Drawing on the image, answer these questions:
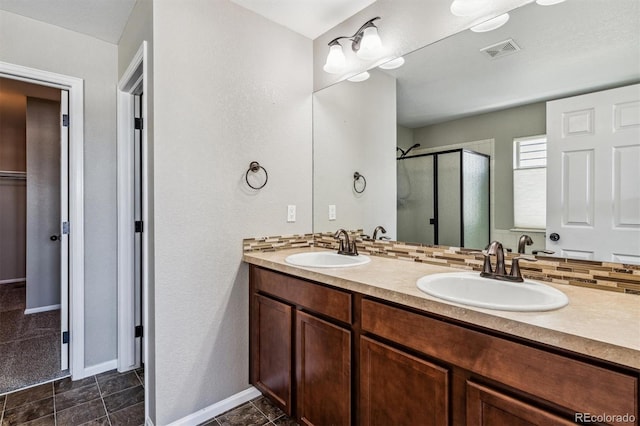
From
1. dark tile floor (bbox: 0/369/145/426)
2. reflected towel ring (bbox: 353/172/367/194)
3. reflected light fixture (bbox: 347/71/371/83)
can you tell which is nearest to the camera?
dark tile floor (bbox: 0/369/145/426)

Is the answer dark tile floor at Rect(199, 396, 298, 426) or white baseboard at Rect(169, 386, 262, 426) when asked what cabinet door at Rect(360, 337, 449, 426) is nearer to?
dark tile floor at Rect(199, 396, 298, 426)

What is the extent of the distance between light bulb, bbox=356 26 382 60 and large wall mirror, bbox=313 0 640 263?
0.12 metres

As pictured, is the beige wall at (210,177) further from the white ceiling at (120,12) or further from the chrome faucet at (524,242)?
the chrome faucet at (524,242)

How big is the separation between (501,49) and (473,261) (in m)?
0.99

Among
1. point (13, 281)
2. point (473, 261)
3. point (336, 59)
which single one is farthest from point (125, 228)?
point (13, 281)

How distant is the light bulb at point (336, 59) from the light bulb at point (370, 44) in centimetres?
19

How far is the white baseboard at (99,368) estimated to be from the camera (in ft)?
7.27

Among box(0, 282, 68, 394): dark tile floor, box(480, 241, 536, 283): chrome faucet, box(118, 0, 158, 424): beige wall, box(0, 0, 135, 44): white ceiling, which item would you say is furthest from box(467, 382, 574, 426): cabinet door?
box(0, 282, 68, 394): dark tile floor

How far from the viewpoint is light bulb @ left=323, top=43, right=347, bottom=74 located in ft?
6.67

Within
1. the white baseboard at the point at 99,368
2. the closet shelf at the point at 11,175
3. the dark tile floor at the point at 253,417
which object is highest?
the closet shelf at the point at 11,175

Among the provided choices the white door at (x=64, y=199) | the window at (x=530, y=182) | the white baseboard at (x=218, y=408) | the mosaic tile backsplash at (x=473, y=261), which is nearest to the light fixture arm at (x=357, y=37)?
the window at (x=530, y=182)

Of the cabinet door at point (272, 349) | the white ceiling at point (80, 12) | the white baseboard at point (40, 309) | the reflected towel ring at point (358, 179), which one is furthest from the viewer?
the white baseboard at point (40, 309)

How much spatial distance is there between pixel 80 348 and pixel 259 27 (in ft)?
8.17

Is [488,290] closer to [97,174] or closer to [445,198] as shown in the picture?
[445,198]
